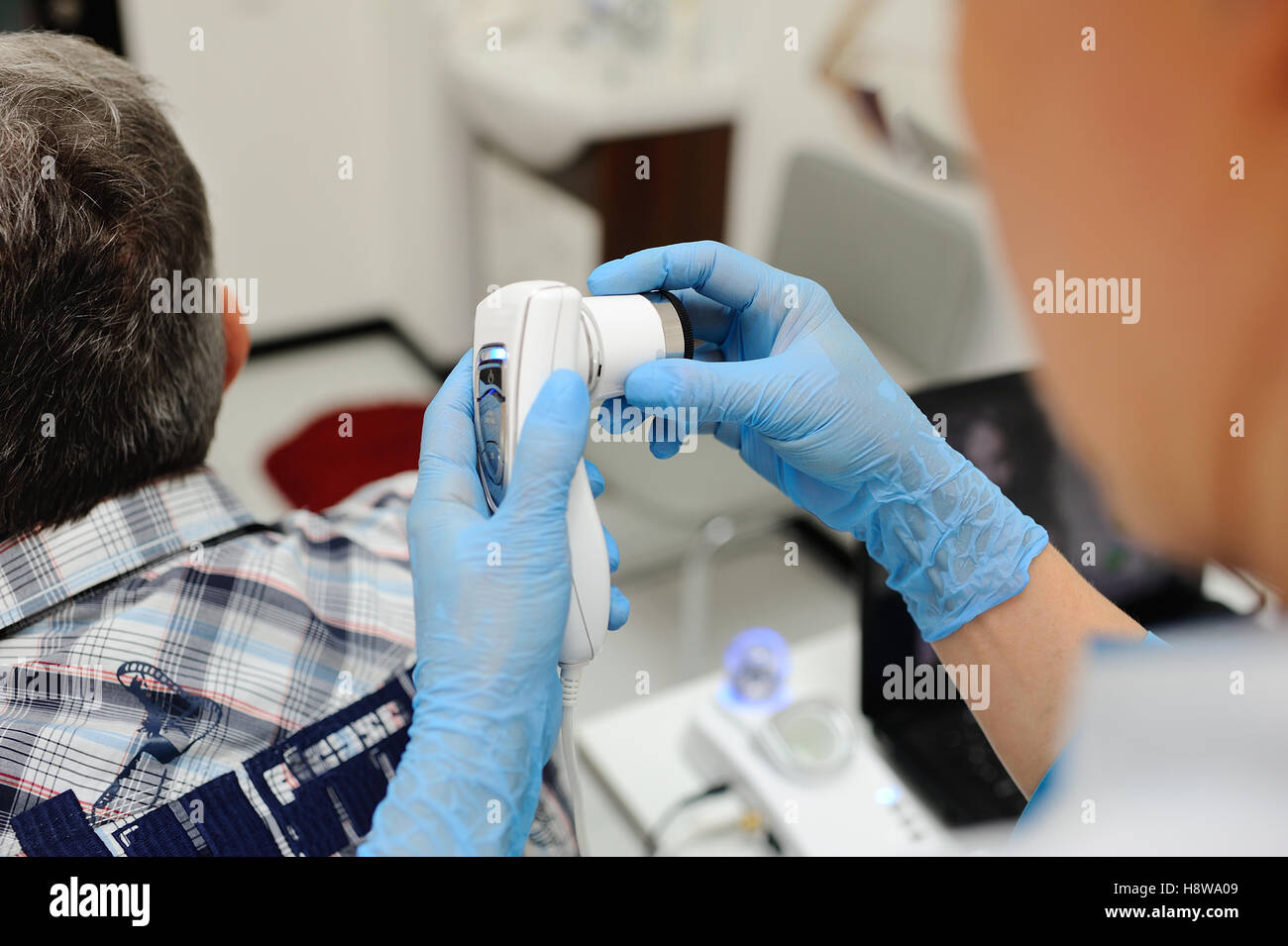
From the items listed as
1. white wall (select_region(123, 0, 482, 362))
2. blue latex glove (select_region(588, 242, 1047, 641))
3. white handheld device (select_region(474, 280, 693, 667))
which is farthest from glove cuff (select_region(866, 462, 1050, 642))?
white wall (select_region(123, 0, 482, 362))

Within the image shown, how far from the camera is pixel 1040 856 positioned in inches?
16.5

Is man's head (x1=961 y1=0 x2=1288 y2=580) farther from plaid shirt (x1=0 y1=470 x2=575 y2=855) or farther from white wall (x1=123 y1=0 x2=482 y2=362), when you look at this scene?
white wall (x1=123 y1=0 x2=482 y2=362)

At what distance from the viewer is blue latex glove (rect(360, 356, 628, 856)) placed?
60 centimetres

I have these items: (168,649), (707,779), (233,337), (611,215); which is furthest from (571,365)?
(611,215)

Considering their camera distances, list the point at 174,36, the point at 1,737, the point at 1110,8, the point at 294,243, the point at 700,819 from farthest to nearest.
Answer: the point at 294,243 < the point at 174,36 < the point at 700,819 < the point at 1,737 < the point at 1110,8

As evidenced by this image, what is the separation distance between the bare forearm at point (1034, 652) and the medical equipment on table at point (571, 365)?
304 millimetres

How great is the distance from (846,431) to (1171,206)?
0.43 m

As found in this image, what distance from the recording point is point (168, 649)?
0.76 m

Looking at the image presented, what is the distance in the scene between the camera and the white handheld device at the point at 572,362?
627 millimetres

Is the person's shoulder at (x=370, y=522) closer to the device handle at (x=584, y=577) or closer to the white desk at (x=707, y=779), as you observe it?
the device handle at (x=584, y=577)

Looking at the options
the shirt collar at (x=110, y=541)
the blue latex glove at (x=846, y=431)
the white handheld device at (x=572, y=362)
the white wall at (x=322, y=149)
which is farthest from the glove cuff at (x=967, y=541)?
the white wall at (x=322, y=149)
